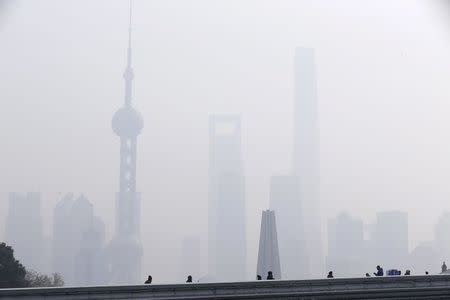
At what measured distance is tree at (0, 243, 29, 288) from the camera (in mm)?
69438

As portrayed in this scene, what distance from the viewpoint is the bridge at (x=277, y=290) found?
30.3 metres

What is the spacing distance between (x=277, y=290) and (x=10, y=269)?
41.1 metres

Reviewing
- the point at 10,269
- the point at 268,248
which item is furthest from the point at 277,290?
the point at 10,269

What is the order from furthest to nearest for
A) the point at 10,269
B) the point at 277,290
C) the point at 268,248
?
the point at 10,269 → the point at 268,248 → the point at 277,290

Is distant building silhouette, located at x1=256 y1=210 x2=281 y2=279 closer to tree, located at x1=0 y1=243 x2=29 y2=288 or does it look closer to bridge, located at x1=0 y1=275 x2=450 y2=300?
bridge, located at x1=0 y1=275 x2=450 y2=300

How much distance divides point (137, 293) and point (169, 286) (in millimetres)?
1208

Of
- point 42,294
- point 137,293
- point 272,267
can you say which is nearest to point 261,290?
point 137,293

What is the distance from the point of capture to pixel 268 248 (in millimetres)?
56625

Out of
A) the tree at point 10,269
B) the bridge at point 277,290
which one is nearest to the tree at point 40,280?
the tree at point 10,269

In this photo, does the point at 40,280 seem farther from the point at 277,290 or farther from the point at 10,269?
the point at 277,290

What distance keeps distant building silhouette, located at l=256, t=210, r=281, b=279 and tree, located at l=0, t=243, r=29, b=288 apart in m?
21.0

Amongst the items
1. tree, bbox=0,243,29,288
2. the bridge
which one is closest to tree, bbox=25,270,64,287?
tree, bbox=0,243,29,288

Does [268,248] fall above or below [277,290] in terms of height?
above

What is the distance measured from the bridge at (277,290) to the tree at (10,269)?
127ft
